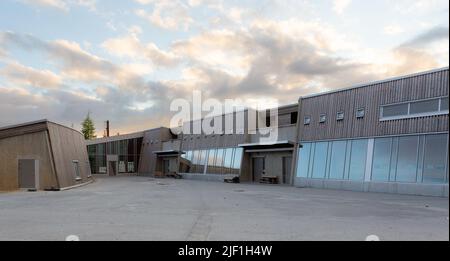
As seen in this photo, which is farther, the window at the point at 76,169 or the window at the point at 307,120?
the window at the point at 76,169

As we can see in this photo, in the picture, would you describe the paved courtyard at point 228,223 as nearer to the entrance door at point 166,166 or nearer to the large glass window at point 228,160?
the large glass window at point 228,160

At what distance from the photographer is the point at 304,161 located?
28.2 meters

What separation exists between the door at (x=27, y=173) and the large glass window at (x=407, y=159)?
20155 millimetres

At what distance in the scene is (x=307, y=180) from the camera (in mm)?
27250

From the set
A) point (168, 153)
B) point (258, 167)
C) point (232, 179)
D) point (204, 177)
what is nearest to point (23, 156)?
point (232, 179)

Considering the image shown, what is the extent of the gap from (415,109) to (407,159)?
255 centimetres

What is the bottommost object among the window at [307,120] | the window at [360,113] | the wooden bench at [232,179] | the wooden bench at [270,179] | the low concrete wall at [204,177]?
the low concrete wall at [204,177]

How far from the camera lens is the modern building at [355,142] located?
2038cm

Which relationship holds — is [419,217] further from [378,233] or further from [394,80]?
[394,80]

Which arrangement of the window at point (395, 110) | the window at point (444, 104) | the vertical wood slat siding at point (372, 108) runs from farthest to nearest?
1. the window at point (395, 110)
2. the vertical wood slat siding at point (372, 108)
3. the window at point (444, 104)

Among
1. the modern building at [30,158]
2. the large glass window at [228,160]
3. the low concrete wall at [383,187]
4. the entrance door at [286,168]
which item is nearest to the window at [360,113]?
the low concrete wall at [383,187]

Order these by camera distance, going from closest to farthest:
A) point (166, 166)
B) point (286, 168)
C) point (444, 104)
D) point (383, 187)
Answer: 1. point (444, 104)
2. point (383, 187)
3. point (286, 168)
4. point (166, 166)

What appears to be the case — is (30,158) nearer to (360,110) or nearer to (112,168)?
(360,110)

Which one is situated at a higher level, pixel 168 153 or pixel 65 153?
pixel 65 153
